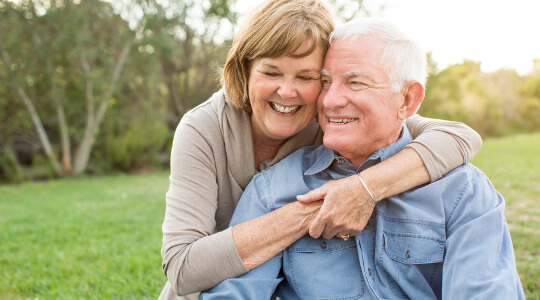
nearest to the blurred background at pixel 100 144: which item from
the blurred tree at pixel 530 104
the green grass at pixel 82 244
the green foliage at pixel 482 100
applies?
the green grass at pixel 82 244

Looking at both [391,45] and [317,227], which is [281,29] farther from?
[317,227]

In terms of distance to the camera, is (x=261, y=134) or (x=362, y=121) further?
(x=261, y=134)

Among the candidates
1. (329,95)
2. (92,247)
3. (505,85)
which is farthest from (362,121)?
(505,85)

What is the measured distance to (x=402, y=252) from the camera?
75.1 inches

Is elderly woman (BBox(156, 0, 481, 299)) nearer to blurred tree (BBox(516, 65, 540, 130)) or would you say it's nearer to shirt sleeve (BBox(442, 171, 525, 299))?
shirt sleeve (BBox(442, 171, 525, 299))

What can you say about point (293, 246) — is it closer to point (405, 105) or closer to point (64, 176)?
point (405, 105)

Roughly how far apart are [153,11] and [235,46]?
1111 cm

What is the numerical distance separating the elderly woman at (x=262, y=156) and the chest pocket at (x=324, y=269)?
0.33ft

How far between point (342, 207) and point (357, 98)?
0.48 meters

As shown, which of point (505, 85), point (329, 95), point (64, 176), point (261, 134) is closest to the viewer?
point (329, 95)

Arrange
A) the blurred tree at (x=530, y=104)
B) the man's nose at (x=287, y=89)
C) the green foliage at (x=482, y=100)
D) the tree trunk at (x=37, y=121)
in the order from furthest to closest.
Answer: the blurred tree at (x=530, y=104)
the green foliage at (x=482, y=100)
the tree trunk at (x=37, y=121)
the man's nose at (x=287, y=89)

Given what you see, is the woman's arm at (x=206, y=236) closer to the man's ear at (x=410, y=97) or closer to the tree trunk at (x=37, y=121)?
the man's ear at (x=410, y=97)

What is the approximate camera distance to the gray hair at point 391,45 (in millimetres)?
1959

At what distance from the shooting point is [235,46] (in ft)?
7.04
